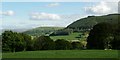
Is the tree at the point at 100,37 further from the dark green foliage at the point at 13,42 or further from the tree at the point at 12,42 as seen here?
the tree at the point at 12,42

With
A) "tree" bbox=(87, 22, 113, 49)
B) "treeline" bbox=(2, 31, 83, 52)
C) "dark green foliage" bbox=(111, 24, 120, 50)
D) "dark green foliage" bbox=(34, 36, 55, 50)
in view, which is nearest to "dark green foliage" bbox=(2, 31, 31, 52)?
"treeline" bbox=(2, 31, 83, 52)

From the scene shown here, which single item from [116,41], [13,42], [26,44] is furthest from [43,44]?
[116,41]

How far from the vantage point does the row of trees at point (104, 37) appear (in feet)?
206

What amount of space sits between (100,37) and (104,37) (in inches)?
37.5

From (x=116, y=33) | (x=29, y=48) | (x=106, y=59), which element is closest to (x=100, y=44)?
(x=116, y=33)

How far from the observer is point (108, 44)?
6294cm

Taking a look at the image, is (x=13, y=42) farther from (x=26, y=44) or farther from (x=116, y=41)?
(x=116, y=41)

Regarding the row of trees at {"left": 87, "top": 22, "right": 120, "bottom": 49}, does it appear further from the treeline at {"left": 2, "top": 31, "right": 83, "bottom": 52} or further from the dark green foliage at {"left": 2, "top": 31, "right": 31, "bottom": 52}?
the dark green foliage at {"left": 2, "top": 31, "right": 31, "bottom": 52}

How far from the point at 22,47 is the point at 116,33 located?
23.1 m

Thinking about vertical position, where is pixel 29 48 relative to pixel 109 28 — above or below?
below

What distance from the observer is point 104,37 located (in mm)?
66562

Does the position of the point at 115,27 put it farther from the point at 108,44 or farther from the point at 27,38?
the point at 27,38

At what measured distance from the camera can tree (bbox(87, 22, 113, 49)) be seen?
Result: 209 ft

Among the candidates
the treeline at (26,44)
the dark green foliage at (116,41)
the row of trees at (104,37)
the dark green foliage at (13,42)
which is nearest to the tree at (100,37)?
the row of trees at (104,37)
